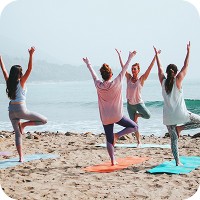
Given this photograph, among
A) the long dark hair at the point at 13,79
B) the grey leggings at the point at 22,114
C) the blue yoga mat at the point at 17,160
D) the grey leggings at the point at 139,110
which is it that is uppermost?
the long dark hair at the point at 13,79

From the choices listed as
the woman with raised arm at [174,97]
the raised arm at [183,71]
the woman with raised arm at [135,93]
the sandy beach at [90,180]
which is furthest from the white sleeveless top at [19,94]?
the raised arm at [183,71]

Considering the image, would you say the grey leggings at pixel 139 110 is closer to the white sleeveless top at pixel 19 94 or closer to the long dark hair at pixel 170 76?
the long dark hair at pixel 170 76

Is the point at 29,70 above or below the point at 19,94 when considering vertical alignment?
above

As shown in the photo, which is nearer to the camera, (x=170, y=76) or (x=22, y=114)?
(x=170, y=76)

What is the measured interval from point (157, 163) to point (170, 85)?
1.43 meters

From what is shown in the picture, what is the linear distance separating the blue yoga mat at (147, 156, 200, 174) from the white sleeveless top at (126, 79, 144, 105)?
5.36ft

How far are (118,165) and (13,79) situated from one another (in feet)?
6.97

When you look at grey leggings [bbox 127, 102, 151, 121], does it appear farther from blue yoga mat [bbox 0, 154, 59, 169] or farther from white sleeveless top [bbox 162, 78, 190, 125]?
white sleeveless top [bbox 162, 78, 190, 125]

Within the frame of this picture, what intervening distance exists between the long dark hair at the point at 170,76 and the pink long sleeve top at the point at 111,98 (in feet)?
2.02

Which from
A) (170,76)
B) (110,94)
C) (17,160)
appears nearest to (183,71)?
(170,76)

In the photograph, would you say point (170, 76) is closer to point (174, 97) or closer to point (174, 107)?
point (174, 97)

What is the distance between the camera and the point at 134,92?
7652mm

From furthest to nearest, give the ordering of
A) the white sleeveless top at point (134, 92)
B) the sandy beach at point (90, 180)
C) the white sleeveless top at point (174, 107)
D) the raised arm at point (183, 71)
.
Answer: the white sleeveless top at point (134, 92) → the white sleeveless top at point (174, 107) → the raised arm at point (183, 71) → the sandy beach at point (90, 180)

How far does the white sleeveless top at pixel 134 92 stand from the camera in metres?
7.63
